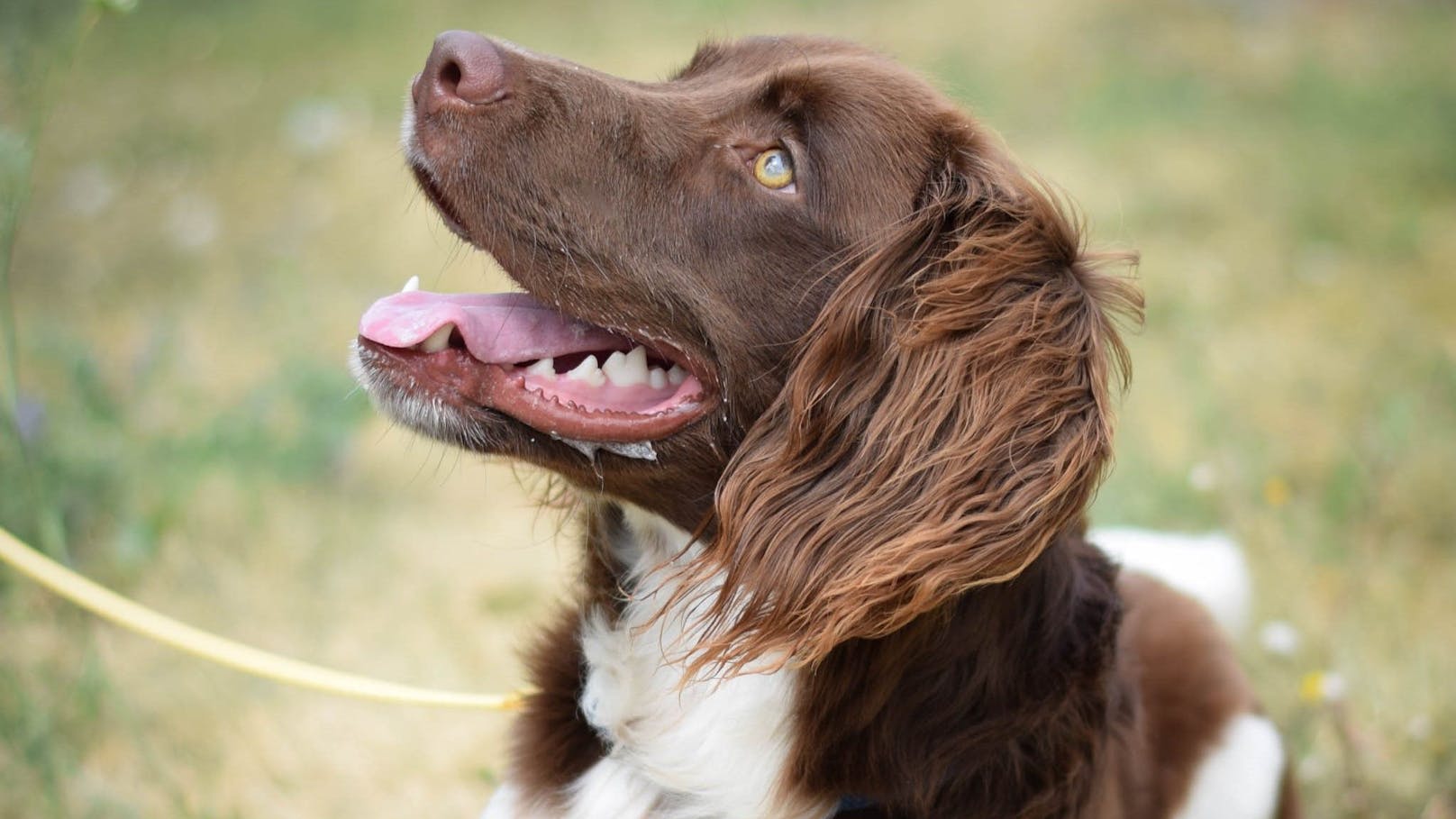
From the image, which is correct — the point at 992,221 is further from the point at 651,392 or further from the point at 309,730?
the point at 309,730

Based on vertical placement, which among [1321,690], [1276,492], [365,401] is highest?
[1321,690]

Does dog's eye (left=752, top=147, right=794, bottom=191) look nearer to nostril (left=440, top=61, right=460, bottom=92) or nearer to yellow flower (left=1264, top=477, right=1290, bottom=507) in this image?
nostril (left=440, top=61, right=460, bottom=92)

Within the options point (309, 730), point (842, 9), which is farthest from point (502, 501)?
point (842, 9)

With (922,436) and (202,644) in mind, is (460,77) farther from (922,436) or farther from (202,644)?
(202,644)

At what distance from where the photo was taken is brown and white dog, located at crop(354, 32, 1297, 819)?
2.05m

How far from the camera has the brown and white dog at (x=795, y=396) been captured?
2047 millimetres

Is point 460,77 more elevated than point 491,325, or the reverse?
point 460,77

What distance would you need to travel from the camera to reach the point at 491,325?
223 cm

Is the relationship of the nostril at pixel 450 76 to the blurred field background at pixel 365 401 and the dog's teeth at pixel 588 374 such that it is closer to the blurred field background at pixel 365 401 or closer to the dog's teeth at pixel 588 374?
the dog's teeth at pixel 588 374

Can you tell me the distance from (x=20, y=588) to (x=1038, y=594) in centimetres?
304

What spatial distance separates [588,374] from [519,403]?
0.14 meters

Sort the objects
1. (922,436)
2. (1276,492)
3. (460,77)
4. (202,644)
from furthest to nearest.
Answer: (1276,492)
(202,644)
(460,77)
(922,436)

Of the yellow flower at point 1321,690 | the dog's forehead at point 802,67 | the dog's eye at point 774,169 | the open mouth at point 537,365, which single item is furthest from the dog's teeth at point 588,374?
the yellow flower at point 1321,690

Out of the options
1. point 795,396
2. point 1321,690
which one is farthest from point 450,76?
point 1321,690
